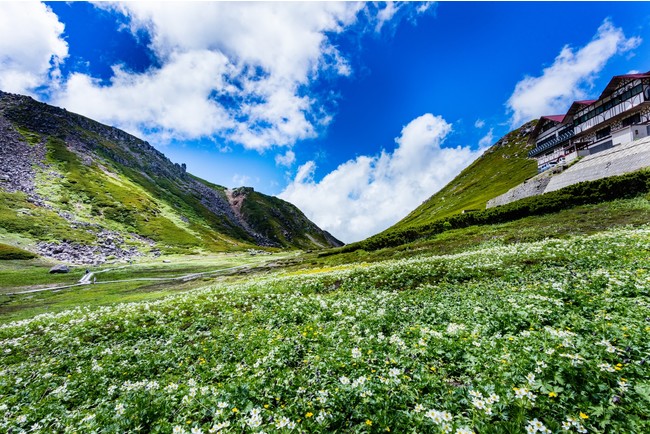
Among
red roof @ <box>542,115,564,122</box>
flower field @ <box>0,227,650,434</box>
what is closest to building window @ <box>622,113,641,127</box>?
red roof @ <box>542,115,564,122</box>

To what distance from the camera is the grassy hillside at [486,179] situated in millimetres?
117875

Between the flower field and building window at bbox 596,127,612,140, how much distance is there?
266 ft

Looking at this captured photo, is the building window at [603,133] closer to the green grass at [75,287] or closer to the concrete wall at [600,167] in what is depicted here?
the concrete wall at [600,167]

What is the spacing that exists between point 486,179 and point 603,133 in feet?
223

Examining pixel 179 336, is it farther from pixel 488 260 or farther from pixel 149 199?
pixel 149 199

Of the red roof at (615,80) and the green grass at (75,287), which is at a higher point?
the red roof at (615,80)

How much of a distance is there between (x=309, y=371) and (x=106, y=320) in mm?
19841

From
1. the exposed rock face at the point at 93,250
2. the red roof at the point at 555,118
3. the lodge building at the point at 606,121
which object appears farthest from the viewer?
the red roof at the point at 555,118

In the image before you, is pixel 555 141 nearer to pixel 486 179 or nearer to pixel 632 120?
pixel 632 120

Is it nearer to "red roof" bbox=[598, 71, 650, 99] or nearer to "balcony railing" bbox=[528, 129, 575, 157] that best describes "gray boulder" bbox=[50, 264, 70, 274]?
"red roof" bbox=[598, 71, 650, 99]

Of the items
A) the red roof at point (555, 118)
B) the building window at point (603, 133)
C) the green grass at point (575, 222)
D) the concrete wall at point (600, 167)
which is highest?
the red roof at point (555, 118)

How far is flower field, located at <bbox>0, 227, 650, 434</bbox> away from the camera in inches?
243

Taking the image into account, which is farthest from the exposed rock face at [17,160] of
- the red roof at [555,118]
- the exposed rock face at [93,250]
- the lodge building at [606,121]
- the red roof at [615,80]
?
the red roof at [555,118]

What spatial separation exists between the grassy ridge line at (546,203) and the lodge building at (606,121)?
1312 inches
